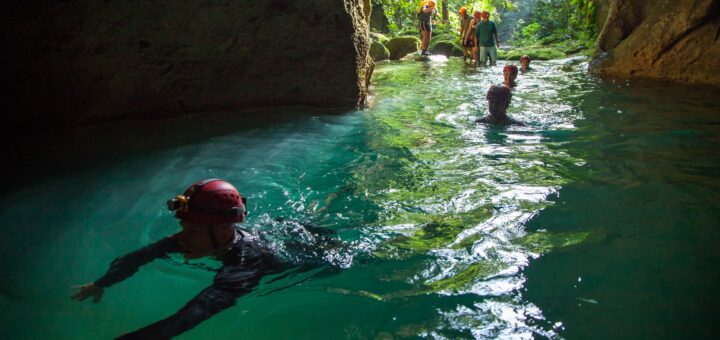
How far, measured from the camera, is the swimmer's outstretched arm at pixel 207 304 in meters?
A: 2.05

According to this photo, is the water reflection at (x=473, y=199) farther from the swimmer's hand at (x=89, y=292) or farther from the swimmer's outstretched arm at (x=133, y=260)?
the swimmer's hand at (x=89, y=292)

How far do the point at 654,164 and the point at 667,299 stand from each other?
249 cm

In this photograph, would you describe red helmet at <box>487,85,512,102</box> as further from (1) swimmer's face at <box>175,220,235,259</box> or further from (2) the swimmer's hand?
(2) the swimmer's hand

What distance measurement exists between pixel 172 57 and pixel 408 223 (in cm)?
463

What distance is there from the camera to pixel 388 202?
3998 millimetres

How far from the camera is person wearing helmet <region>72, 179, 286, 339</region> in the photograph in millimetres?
2326

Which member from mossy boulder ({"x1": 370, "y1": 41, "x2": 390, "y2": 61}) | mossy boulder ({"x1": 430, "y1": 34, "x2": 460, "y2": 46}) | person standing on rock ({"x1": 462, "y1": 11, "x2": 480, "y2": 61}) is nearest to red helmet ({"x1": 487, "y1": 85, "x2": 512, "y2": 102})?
person standing on rock ({"x1": 462, "y1": 11, "x2": 480, "y2": 61})

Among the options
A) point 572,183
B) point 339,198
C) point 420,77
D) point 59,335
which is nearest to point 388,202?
point 339,198

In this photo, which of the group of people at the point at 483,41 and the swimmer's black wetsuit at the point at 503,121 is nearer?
the swimmer's black wetsuit at the point at 503,121

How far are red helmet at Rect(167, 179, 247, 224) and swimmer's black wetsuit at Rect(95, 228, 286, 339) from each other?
1.06 feet

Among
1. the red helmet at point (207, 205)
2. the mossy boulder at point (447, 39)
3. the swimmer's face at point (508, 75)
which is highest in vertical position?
the mossy boulder at point (447, 39)

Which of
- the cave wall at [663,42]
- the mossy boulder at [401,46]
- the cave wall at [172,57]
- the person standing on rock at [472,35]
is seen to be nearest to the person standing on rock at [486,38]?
the person standing on rock at [472,35]

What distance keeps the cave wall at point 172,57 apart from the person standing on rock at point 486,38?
764cm

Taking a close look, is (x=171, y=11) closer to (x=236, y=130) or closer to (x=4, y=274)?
(x=236, y=130)
